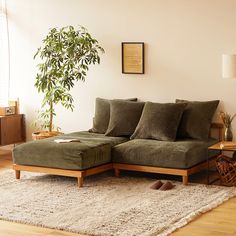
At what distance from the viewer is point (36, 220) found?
5027 mm

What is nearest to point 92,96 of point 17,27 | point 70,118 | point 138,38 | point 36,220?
point 70,118

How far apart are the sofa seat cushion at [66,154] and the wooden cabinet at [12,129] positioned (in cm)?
151

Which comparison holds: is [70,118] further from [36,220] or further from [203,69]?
[36,220]

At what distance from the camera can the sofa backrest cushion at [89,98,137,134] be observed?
7262mm

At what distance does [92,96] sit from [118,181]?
164 cm

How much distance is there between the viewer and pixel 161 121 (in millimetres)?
6695

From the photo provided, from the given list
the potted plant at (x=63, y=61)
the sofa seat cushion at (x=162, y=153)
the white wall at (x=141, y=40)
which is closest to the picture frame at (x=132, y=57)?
the white wall at (x=141, y=40)

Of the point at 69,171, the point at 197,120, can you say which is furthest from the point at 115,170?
the point at 197,120

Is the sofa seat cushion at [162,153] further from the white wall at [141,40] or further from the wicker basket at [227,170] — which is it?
the white wall at [141,40]

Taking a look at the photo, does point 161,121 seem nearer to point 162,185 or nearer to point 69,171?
point 162,185

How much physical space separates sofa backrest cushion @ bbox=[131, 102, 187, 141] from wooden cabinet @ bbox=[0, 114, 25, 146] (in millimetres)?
2091

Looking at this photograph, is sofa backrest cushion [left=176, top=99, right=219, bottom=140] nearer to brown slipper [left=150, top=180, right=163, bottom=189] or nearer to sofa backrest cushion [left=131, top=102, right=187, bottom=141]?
sofa backrest cushion [left=131, top=102, right=187, bottom=141]

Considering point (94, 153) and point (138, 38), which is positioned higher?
point (138, 38)

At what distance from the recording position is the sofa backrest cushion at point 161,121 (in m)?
6.65
